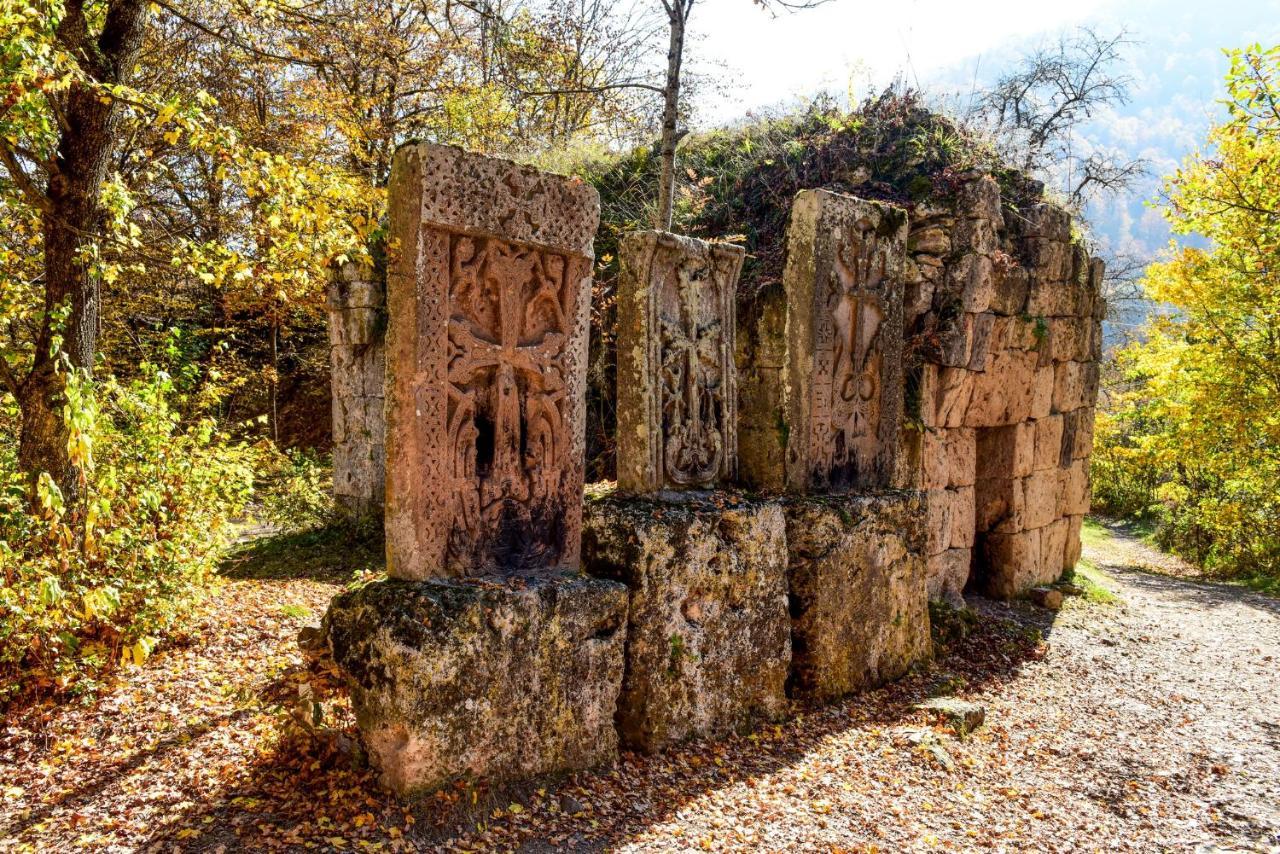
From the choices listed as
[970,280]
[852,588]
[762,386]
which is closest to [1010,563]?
[970,280]

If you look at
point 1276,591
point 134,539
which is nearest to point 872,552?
point 134,539

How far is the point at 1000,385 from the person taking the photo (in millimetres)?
8172

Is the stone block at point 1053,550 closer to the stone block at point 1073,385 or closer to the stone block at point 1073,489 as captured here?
the stone block at point 1073,489

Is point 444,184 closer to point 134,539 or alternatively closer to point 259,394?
point 134,539

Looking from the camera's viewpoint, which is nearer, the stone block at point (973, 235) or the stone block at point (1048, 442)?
the stone block at point (973, 235)

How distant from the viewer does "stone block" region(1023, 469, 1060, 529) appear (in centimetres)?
864

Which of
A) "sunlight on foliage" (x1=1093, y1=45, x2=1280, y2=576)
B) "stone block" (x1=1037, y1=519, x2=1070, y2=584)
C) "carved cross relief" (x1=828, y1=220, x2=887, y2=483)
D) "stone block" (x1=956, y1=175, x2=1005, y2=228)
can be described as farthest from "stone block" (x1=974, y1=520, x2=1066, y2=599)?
"sunlight on foliage" (x1=1093, y1=45, x2=1280, y2=576)

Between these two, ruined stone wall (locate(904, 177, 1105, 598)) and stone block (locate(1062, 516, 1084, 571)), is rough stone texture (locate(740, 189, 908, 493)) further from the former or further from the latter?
stone block (locate(1062, 516, 1084, 571))

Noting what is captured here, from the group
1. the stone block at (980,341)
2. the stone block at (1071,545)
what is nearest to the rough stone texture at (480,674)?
the stone block at (980,341)

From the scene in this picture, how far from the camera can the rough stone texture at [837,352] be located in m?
5.16

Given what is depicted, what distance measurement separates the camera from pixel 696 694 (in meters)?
4.18

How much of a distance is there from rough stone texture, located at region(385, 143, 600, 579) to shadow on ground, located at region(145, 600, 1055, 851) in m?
0.85

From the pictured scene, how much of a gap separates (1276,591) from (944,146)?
7.18 metres

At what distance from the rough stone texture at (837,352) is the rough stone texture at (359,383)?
481 cm
